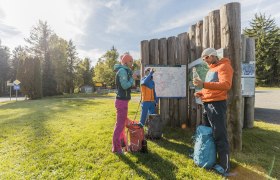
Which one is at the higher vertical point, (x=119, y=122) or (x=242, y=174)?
(x=119, y=122)

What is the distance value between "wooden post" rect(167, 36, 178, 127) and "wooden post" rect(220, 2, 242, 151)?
243 centimetres

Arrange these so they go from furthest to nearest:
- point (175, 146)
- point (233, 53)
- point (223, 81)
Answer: point (175, 146)
point (233, 53)
point (223, 81)

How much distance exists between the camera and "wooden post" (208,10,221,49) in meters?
4.94

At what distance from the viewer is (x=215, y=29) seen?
5.01 meters

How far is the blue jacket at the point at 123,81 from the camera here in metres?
4.51

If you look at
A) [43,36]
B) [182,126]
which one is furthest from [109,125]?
[43,36]

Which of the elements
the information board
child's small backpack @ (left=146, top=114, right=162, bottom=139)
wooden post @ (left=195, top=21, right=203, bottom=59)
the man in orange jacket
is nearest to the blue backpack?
the man in orange jacket

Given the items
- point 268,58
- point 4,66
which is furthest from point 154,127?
point 4,66

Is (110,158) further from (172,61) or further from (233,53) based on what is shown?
(172,61)

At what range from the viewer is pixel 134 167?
406cm

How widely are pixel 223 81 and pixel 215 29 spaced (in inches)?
78.1

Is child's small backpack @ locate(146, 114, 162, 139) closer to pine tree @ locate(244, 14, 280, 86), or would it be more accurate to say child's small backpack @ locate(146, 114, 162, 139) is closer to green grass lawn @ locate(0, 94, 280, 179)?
green grass lawn @ locate(0, 94, 280, 179)

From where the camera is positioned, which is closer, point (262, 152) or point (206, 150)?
point (206, 150)

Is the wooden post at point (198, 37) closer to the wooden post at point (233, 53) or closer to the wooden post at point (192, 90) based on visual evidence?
the wooden post at point (192, 90)
